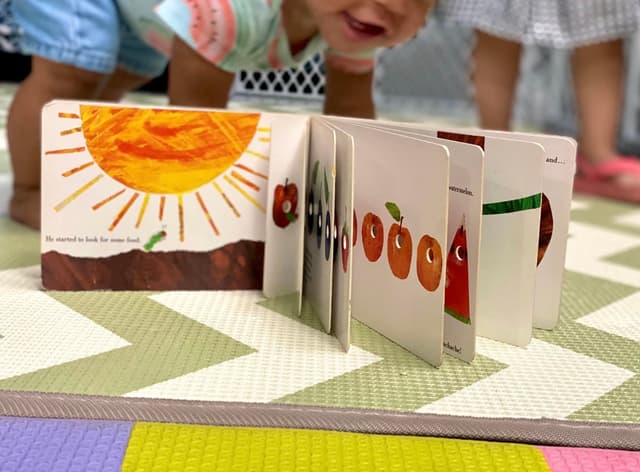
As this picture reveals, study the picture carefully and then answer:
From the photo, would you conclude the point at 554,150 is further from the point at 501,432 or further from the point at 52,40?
the point at 52,40

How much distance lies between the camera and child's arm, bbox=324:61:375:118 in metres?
1.17

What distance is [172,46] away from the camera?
1054 millimetres

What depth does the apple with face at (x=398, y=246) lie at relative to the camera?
0.68m

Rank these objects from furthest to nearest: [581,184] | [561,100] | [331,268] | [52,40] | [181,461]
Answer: [561,100] < [581,184] < [52,40] < [331,268] < [181,461]

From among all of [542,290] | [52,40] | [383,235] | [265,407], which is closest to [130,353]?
[265,407]

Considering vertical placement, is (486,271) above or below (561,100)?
below

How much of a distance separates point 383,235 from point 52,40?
0.64m

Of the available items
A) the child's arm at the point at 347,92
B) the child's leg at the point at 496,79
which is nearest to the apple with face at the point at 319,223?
the child's arm at the point at 347,92

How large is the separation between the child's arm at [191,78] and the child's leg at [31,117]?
0.15 metres

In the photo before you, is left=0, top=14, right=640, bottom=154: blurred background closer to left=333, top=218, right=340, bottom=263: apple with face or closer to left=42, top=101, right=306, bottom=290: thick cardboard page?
left=42, top=101, right=306, bottom=290: thick cardboard page

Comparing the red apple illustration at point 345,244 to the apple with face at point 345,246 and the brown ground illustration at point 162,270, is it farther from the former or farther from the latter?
the brown ground illustration at point 162,270

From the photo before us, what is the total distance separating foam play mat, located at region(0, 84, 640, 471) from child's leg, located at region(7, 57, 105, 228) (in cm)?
29

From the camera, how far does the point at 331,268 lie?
2.31 feet

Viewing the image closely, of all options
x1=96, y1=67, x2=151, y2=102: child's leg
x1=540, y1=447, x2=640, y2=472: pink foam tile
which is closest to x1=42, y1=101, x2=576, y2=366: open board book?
x1=540, y1=447, x2=640, y2=472: pink foam tile
